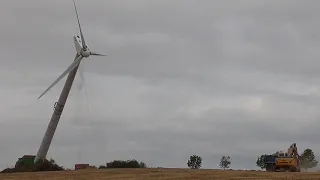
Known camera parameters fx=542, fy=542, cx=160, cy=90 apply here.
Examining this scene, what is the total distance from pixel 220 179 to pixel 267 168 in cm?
3874

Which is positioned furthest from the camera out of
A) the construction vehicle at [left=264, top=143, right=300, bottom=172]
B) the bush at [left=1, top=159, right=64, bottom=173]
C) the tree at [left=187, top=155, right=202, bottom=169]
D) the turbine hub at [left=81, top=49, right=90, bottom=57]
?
the tree at [left=187, top=155, right=202, bottom=169]

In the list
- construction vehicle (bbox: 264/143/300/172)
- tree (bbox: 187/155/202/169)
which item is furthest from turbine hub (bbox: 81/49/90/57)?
tree (bbox: 187/155/202/169)

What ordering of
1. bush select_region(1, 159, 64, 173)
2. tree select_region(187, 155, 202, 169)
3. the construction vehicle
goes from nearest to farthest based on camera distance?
the construction vehicle, bush select_region(1, 159, 64, 173), tree select_region(187, 155, 202, 169)

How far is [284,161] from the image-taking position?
80000mm

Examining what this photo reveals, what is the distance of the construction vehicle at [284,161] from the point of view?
7969cm

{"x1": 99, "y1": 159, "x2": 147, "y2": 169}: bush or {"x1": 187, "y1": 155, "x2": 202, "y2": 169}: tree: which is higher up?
{"x1": 187, "y1": 155, "x2": 202, "y2": 169}: tree

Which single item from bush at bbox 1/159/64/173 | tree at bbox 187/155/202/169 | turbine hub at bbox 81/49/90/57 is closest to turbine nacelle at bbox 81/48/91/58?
turbine hub at bbox 81/49/90/57

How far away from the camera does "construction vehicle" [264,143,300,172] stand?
79688 mm

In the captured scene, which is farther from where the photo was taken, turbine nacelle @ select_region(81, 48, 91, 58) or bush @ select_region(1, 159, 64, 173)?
turbine nacelle @ select_region(81, 48, 91, 58)

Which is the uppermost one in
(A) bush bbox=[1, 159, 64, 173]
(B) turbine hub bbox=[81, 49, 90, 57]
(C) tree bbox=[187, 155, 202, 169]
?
(B) turbine hub bbox=[81, 49, 90, 57]

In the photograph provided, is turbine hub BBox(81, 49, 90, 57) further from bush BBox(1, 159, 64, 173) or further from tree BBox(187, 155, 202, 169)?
tree BBox(187, 155, 202, 169)

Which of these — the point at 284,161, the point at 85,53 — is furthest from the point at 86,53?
the point at 284,161

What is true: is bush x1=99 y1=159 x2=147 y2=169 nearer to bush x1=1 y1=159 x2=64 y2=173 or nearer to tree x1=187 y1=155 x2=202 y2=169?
bush x1=1 y1=159 x2=64 y2=173

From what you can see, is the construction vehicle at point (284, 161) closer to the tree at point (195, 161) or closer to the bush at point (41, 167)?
the bush at point (41, 167)
